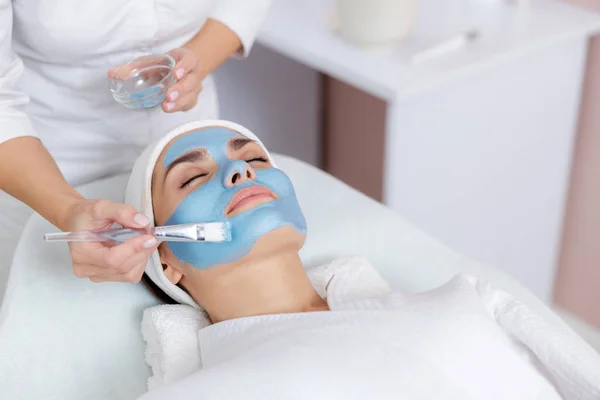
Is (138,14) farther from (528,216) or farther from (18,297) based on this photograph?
(528,216)

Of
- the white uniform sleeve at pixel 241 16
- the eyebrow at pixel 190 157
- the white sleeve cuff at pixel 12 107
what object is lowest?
the eyebrow at pixel 190 157

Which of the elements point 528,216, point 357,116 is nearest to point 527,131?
point 528,216

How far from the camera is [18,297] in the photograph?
1079 millimetres

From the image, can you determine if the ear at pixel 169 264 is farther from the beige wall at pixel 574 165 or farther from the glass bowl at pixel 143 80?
the beige wall at pixel 574 165

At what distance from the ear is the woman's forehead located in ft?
0.38

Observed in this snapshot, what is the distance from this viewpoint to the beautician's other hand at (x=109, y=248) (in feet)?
2.87

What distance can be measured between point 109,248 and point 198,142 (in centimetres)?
26

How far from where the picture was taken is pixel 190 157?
108cm

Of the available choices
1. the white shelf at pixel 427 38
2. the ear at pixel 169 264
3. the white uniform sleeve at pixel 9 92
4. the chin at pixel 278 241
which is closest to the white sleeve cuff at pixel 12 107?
the white uniform sleeve at pixel 9 92

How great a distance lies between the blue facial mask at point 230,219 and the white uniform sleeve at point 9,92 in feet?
0.64

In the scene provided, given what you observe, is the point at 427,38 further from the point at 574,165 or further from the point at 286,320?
the point at 286,320

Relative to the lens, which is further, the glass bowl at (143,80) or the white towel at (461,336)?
the glass bowl at (143,80)

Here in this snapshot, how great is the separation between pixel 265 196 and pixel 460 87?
731 mm

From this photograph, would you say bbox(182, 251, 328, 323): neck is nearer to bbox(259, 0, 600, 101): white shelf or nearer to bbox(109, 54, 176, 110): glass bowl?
bbox(109, 54, 176, 110): glass bowl
